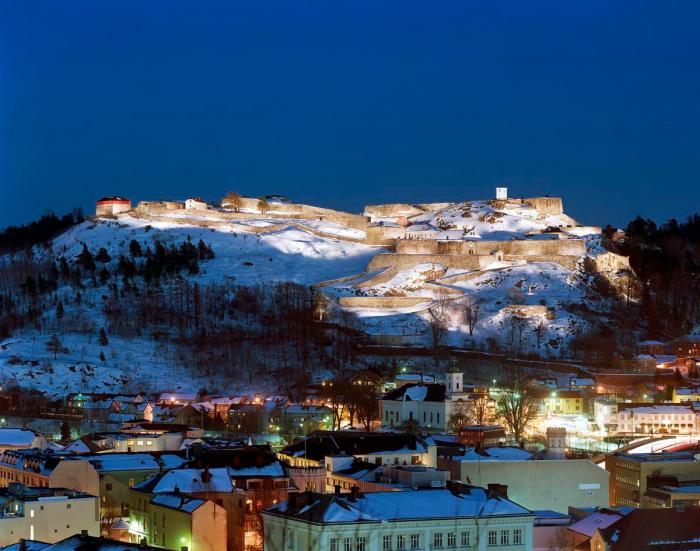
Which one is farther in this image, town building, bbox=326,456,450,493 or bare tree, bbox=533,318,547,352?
bare tree, bbox=533,318,547,352

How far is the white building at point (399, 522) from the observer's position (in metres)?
33.2

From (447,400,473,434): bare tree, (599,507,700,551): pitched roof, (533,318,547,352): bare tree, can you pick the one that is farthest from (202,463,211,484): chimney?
(533,318,547,352): bare tree

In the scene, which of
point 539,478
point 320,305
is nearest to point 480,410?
point 539,478

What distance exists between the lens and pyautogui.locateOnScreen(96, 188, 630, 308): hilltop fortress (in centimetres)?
10106

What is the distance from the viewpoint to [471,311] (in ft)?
300

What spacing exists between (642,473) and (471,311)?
3904cm

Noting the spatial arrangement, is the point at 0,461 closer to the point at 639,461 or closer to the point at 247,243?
the point at 639,461

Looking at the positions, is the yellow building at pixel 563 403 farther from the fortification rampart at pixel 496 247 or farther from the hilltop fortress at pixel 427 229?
the fortification rampart at pixel 496 247

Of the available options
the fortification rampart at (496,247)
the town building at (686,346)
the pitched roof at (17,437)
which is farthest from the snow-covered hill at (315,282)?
the pitched roof at (17,437)

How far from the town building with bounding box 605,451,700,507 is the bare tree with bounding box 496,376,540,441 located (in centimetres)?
928

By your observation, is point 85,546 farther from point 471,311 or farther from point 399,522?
point 471,311

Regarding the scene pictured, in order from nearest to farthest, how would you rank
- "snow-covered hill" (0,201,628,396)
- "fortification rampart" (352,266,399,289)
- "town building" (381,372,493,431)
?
"town building" (381,372,493,431) → "snow-covered hill" (0,201,628,396) → "fortification rampart" (352,266,399,289)

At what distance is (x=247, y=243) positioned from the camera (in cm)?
10981

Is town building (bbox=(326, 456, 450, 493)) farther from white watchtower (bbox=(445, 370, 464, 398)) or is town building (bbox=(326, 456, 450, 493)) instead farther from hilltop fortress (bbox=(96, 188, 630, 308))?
hilltop fortress (bbox=(96, 188, 630, 308))
